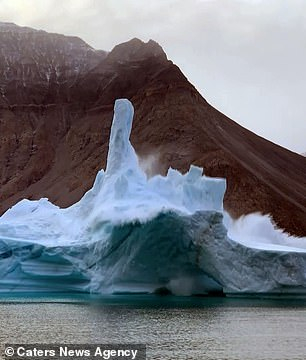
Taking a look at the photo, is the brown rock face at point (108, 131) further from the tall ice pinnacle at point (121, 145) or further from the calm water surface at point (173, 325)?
the calm water surface at point (173, 325)

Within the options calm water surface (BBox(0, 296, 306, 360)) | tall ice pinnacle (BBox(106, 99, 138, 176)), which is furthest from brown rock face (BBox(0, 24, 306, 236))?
calm water surface (BBox(0, 296, 306, 360))

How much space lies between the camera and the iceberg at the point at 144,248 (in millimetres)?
26344

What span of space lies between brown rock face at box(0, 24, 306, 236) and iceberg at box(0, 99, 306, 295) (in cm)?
2805

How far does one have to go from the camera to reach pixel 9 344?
1548 centimetres

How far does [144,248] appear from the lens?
26641mm

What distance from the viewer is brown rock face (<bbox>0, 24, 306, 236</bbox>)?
59844 mm

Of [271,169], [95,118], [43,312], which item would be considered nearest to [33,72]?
[95,118]

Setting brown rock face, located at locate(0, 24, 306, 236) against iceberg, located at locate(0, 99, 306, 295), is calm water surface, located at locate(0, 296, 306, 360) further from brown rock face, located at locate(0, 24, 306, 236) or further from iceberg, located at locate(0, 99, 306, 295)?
brown rock face, located at locate(0, 24, 306, 236)

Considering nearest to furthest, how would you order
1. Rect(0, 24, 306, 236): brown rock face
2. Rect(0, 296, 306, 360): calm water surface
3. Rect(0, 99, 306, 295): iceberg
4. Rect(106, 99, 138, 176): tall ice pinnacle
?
Rect(0, 296, 306, 360): calm water surface, Rect(0, 99, 306, 295): iceberg, Rect(106, 99, 138, 176): tall ice pinnacle, Rect(0, 24, 306, 236): brown rock face

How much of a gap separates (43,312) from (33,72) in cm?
6252

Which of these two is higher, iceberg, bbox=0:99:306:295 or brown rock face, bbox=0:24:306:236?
brown rock face, bbox=0:24:306:236

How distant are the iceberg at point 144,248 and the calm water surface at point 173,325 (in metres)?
1.22

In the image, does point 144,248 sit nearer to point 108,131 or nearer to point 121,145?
point 121,145

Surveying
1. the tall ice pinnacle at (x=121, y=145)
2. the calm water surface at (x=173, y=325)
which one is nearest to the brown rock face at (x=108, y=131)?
the tall ice pinnacle at (x=121, y=145)
